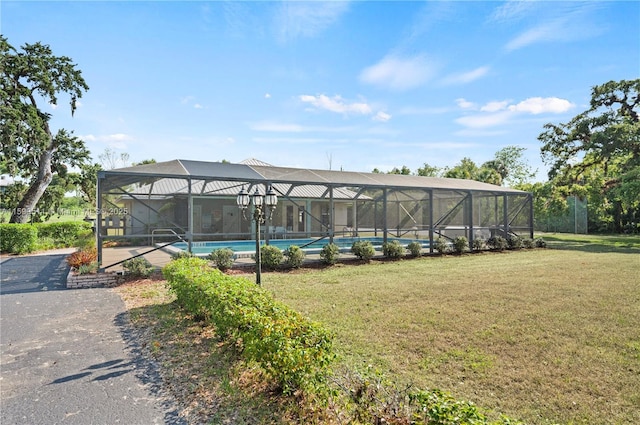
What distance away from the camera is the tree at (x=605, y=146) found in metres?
17.9

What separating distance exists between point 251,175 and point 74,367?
27.8 ft

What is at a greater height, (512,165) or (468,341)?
(512,165)

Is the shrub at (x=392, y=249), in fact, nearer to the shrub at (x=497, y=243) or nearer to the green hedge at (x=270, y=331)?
the shrub at (x=497, y=243)

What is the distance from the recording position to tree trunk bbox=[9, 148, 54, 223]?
1850cm

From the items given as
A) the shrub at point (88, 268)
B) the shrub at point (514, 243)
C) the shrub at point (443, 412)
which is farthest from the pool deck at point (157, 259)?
the shrub at point (443, 412)

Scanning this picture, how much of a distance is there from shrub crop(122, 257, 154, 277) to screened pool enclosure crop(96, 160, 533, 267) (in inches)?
141

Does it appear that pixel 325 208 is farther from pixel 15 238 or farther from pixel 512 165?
pixel 512 165

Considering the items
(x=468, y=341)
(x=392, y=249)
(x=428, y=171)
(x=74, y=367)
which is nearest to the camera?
(x=74, y=367)

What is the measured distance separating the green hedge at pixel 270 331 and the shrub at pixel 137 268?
4.74m

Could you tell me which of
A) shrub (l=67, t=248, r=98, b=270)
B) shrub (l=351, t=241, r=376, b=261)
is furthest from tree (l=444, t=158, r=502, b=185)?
shrub (l=67, t=248, r=98, b=270)

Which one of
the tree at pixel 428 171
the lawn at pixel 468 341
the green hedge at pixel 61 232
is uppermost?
the tree at pixel 428 171

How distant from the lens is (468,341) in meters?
4.50

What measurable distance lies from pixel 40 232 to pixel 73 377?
17.3 m

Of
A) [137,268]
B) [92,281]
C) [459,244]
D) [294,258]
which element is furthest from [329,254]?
[92,281]
